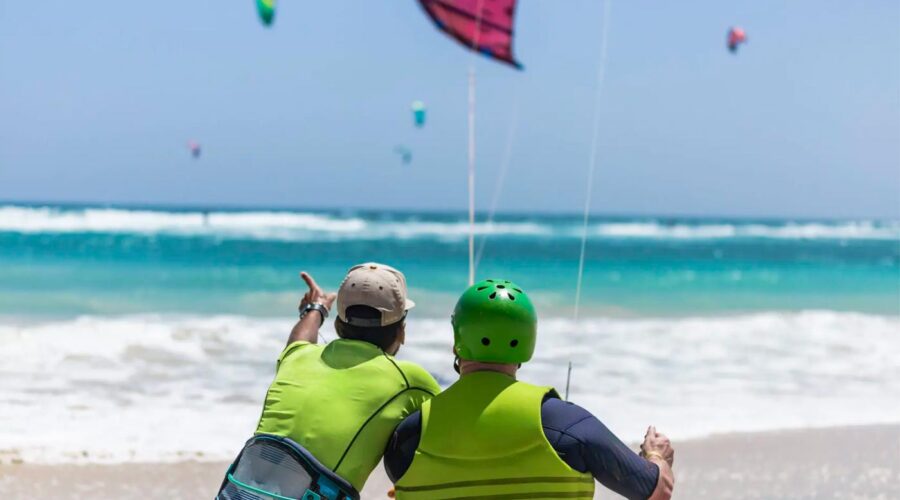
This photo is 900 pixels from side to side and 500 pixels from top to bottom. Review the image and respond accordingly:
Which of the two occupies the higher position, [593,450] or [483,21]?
[483,21]

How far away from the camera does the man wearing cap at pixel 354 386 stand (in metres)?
2.45

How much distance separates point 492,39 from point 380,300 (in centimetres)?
447

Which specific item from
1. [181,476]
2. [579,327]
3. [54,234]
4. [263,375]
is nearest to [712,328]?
[579,327]

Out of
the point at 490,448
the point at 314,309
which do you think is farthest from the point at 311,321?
the point at 490,448

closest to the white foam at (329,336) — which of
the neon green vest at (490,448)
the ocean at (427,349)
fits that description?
the ocean at (427,349)

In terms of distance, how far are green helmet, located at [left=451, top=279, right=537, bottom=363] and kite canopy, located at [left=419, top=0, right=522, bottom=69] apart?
14.7 ft

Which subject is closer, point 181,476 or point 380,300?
point 380,300

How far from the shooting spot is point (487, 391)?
2258mm

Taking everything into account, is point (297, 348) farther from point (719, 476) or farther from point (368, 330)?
point (719, 476)

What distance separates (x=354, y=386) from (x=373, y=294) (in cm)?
25

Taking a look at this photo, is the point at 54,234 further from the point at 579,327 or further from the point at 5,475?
the point at 5,475

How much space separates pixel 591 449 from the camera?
87.1 inches

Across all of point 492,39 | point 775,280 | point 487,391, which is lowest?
point 775,280

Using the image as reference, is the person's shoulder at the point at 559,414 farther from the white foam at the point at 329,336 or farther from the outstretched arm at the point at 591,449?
the white foam at the point at 329,336
